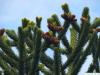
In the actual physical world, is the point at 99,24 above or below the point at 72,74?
above

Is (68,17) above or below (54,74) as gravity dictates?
above

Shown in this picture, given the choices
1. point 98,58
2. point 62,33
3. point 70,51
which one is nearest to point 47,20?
point 62,33

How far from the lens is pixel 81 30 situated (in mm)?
13781

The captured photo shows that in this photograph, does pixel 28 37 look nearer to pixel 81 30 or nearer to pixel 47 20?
pixel 47 20

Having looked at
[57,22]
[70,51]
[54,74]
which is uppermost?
[57,22]

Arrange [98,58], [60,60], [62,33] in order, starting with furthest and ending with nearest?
[98,58] < [62,33] < [60,60]

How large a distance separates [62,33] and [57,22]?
2.81 ft

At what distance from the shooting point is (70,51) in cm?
1423

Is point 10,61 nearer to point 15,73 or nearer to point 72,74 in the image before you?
point 15,73

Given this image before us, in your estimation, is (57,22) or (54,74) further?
(57,22)

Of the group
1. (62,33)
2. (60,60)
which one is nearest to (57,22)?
(62,33)

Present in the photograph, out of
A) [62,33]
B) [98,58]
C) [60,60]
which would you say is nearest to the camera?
[60,60]

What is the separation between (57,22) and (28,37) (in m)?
1.26

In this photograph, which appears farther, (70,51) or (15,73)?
(70,51)
